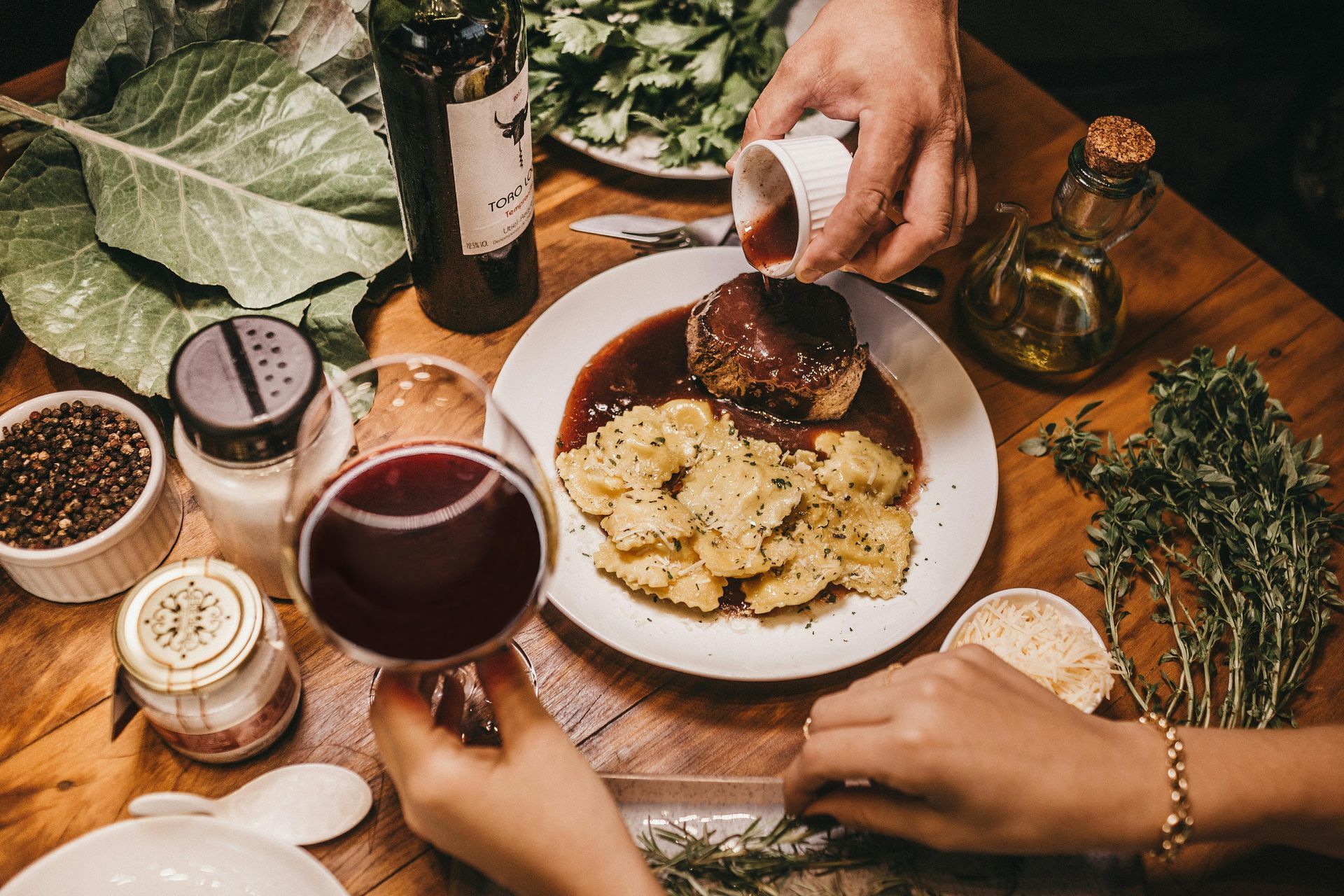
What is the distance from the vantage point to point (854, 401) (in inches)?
92.8

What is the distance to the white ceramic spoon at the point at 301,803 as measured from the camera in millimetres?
1549

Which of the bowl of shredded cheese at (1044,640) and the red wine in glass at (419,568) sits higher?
the red wine in glass at (419,568)

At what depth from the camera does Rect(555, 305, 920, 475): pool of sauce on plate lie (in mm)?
2248

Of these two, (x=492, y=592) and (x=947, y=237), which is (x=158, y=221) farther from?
(x=947, y=237)

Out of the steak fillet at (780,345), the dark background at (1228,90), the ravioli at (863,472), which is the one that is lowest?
the dark background at (1228,90)

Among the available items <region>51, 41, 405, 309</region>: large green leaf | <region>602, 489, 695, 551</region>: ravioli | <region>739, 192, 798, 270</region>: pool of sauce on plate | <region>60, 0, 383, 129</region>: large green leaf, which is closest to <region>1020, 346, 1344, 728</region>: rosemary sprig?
<region>739, 192, 798, 270</region>: pool of sauce on plate

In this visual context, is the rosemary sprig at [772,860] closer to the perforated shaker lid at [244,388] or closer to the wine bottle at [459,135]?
the perforated shaker lid at [244,388]

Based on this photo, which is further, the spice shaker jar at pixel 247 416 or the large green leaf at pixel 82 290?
the large green leaf at pixel 82 290

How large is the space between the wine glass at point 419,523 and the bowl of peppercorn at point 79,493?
55cm

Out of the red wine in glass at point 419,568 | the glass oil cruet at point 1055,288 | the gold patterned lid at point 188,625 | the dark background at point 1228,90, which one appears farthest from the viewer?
the dark background at point 1228,90

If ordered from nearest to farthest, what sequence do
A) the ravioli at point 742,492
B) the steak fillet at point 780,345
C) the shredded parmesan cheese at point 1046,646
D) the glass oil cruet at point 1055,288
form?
1. the shredded parmesan cheese at point 1046,646
2. the ravioli at point 742,492
3. the glass oil cruet at point 1055,288
4. the steak fillet at point 780,345

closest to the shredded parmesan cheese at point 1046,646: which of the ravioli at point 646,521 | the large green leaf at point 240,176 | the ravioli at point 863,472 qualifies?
the ravioli at point 863,472

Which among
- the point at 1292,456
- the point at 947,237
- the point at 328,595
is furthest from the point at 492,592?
the point at 1292,456

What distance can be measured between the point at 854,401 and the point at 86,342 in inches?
72.4
